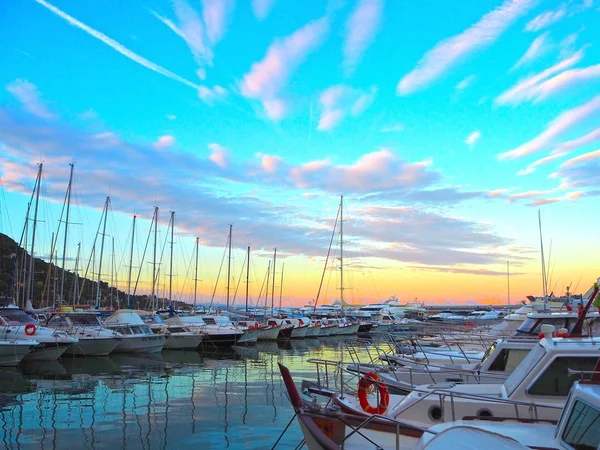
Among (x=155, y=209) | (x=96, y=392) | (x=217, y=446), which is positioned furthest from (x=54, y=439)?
(x=155, y=209)

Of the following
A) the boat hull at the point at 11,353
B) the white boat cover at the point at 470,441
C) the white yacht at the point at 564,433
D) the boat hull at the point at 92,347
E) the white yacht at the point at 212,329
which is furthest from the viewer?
the white yacht at the point at 212,329

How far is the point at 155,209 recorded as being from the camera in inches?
2179

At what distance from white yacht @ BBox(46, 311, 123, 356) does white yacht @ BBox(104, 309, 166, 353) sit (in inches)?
35.8

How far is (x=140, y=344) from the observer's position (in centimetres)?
3434

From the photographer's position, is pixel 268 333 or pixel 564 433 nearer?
pixel 564 433

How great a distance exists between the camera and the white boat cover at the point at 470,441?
17.3 ft

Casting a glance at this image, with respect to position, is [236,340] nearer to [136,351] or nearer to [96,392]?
[136,351]

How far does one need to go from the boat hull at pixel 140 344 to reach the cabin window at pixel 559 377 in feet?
95.1

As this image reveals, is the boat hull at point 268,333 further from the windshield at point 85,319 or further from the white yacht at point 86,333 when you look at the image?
the white yacht at point 86,333

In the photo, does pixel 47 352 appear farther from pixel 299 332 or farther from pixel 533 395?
pixel 299 332

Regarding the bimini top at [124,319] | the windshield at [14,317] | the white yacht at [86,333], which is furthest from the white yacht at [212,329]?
the windshield at [14,317]

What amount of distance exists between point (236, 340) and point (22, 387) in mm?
21193

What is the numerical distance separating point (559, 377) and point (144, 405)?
12945 millimetres

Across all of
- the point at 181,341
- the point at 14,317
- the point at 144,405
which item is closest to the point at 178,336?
the point at 181,341
